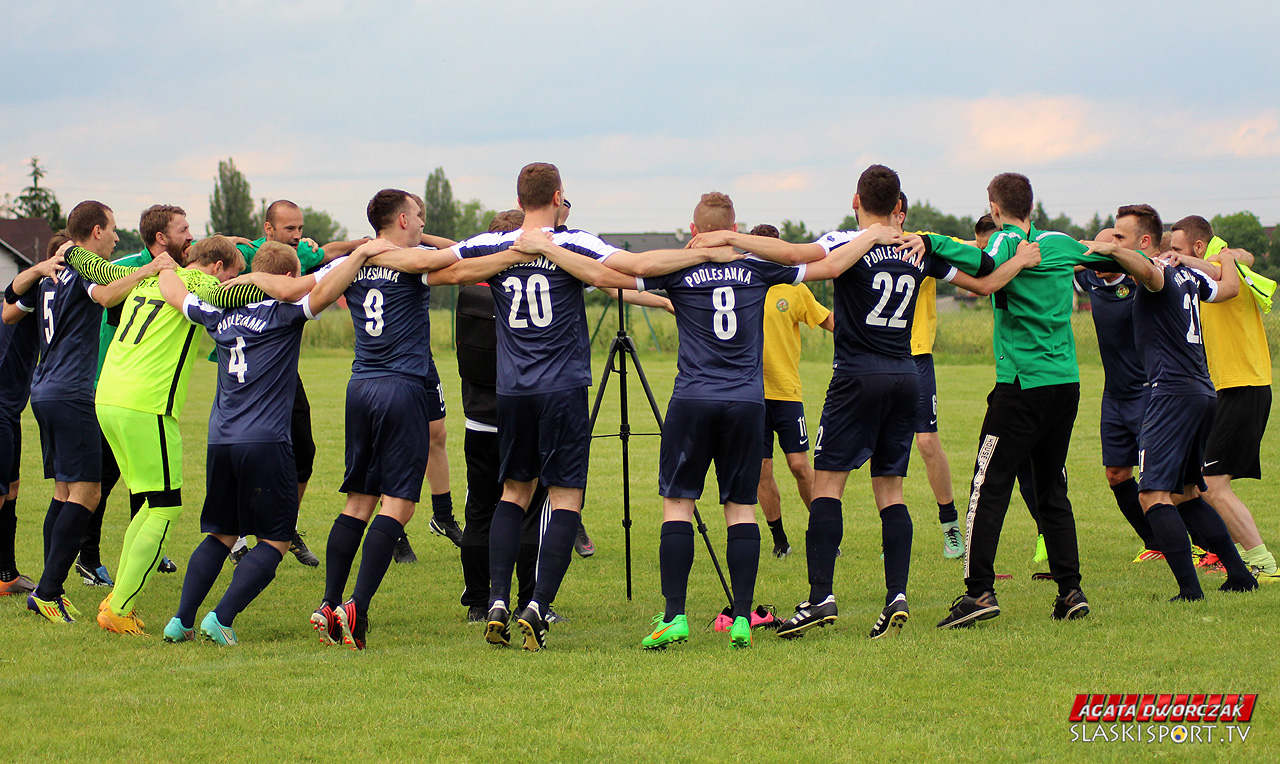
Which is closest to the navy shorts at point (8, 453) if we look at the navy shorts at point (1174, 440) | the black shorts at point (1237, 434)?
the navy shorts at point (1174, 440)

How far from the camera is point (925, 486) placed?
435 inches

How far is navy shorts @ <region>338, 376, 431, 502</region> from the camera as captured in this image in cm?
573

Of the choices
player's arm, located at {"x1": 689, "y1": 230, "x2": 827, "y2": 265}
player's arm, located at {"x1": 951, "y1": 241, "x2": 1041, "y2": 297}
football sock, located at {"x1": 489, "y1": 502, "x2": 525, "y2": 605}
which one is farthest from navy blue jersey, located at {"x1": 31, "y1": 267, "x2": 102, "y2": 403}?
player's arm, located at {"x1": 951, "y1": 241, "x2": 1041, "y2": 297}

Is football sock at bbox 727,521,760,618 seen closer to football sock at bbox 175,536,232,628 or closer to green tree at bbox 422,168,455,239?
football sock at bbox 175,536,232,628

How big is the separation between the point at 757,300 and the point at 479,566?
241cm

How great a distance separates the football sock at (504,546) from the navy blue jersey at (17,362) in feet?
12.2

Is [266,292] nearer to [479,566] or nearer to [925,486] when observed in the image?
[479,566]

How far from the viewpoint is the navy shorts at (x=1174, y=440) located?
247 inches

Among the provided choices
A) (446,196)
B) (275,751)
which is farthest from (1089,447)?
(446,196)

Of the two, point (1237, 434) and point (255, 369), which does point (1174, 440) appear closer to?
point (1237, 434)

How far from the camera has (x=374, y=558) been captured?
5734mm

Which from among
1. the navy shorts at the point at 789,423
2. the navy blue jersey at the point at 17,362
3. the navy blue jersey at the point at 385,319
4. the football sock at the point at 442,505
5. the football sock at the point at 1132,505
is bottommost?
the football sock at the point at 442,505

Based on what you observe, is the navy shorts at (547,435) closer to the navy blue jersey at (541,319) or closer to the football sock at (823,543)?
the navy blue jersey at (541,319)

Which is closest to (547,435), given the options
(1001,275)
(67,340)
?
(1001,275)
